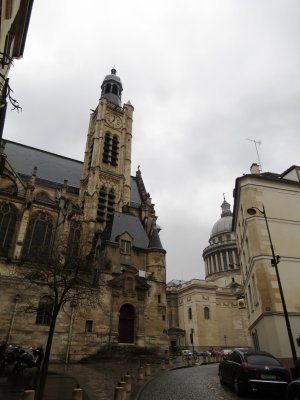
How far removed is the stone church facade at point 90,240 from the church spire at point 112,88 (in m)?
5.57

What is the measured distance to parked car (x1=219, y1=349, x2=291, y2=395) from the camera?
31.0 ft

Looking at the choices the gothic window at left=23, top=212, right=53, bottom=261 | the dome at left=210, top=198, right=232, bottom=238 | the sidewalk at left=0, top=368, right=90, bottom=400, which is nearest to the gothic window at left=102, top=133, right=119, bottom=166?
the gothic window at left=23, top=212, right=53, bottom=261

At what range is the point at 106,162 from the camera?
46125 mm

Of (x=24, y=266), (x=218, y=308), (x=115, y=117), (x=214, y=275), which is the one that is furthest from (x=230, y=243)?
(x=24, y=266)

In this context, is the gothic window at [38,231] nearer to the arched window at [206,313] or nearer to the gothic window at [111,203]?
the gothic window at [111,203]

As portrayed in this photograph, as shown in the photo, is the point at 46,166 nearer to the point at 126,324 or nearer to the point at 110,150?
the point at 110,150

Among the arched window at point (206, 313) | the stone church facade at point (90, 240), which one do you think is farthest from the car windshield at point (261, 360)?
the arched window at point (206, 313)

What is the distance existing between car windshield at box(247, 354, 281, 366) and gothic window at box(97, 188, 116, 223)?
101 ft

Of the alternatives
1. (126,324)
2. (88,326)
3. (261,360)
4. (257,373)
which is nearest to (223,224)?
(126,324)

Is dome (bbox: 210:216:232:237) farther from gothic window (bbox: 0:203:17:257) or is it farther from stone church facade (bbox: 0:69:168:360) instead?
gothic window (bbox: 0:203:17:257)

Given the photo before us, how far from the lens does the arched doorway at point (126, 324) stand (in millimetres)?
27562

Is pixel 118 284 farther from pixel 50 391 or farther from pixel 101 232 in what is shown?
pixel 50 391

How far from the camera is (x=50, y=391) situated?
10.1m

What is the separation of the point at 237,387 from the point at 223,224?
84.2 m
